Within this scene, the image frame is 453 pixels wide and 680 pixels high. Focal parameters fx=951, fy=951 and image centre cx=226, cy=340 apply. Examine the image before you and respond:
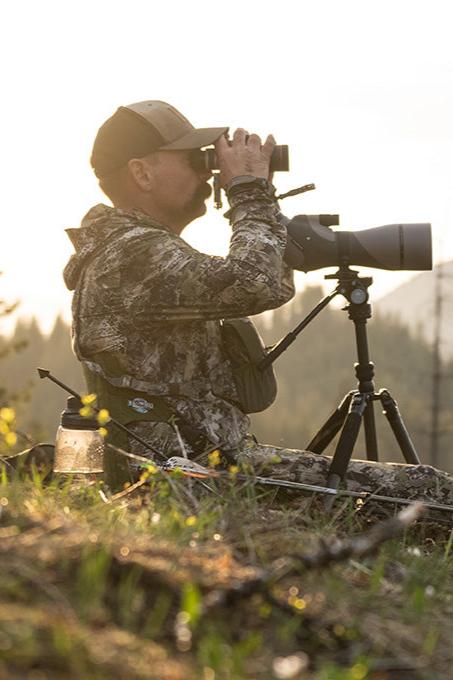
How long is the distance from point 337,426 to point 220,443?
1.03 metres

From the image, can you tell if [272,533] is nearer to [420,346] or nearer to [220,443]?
[220,443]

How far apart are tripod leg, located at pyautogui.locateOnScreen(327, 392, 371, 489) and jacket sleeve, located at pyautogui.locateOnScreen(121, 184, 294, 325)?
84 cm

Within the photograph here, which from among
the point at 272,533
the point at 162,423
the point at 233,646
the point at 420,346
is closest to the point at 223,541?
the point at 272,533

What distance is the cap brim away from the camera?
5.90 metres

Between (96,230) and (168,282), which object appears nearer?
(168,282)

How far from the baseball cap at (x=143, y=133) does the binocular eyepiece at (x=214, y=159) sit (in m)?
0.09

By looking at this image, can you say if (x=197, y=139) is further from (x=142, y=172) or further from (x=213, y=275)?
(x=213, y=275)

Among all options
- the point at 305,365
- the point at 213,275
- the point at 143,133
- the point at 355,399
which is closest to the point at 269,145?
the point at 143,133

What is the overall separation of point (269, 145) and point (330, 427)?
1.90 meters

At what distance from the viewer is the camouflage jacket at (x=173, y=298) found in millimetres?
5410

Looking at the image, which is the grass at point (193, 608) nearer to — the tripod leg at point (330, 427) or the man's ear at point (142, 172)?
the tripod leg at point (330, 427)

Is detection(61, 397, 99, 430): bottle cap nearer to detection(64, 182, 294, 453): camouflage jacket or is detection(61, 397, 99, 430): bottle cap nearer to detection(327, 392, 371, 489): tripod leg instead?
detection(64, 182, 294, 453): camouflage jacket

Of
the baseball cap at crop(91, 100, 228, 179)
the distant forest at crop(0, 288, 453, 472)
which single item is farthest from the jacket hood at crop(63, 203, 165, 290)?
the distant forest at crop(0, 288, 453, 472)

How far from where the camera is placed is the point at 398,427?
6.28 meters
